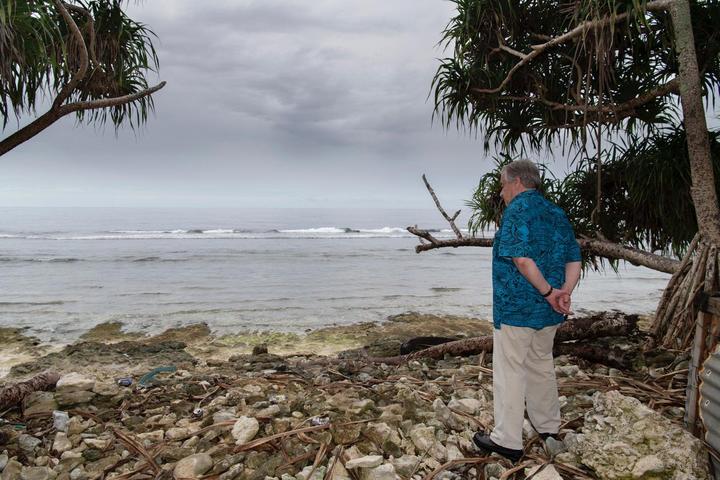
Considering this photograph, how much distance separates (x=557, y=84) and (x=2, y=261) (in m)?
22.7

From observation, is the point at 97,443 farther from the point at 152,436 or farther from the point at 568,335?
the point at 568,335

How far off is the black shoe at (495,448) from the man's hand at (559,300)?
0.79 meters

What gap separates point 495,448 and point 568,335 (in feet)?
7.62

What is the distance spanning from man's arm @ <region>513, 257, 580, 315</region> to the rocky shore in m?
0.66

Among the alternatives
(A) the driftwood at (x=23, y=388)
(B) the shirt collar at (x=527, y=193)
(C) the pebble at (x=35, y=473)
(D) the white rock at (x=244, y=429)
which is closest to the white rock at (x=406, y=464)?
(D) the white rock at (x=244, y=429)

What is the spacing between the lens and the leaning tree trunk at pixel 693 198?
362 cm

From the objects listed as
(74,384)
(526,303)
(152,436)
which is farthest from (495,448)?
(74,384)

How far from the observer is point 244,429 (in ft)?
8.58

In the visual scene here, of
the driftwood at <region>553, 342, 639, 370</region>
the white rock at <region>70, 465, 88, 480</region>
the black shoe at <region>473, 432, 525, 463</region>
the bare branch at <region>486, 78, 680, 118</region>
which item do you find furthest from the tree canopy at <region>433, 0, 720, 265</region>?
the white rock at <region>70, 465, 88, 480</region>

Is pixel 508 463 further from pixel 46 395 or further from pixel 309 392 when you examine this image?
pixel 46 395

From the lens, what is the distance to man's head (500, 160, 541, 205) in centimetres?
257

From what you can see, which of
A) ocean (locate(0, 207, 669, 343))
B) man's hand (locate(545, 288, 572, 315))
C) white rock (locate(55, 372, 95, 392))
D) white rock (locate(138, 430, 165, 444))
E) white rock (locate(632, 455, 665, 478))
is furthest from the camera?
ocean (locate(0, 207, 669, 343))

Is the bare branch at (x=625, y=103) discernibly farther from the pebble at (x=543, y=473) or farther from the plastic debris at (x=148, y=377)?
the plastic debris at (x=148, y=377)

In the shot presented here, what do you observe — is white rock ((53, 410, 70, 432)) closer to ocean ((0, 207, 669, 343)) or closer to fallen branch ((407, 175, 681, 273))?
fallen branch ((407, 175, 681, 273))
